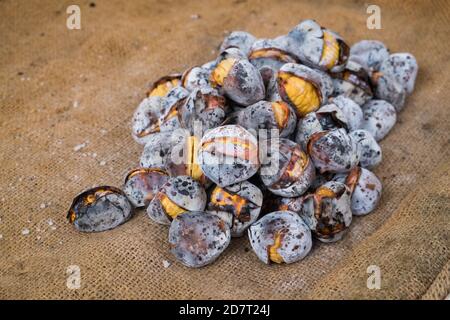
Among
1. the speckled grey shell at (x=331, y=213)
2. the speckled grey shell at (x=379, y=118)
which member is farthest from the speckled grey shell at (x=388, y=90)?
the speckled grey shell at (x=331, y=213)

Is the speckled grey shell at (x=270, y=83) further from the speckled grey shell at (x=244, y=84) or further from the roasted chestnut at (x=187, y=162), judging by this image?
the roasted chestnut at (x=187, y=162)

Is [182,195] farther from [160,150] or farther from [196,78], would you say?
[196,78]

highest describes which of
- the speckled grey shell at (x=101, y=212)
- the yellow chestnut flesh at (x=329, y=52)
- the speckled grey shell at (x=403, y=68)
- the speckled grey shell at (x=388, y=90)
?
the yellow chestnut flesh at (x=329, y=52)

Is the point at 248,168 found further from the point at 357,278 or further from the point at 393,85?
the point at 393,85

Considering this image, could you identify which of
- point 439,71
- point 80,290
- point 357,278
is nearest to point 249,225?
point 357,278

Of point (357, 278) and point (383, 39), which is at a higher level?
point (383, 39)

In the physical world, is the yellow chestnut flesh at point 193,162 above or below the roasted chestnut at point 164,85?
below
